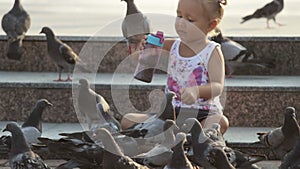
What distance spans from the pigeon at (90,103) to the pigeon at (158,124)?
553mm

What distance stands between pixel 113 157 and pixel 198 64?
1284 millimetres

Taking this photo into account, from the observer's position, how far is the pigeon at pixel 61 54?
27.8 ft

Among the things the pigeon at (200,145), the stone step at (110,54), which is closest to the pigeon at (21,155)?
the pigeon at (200,145)

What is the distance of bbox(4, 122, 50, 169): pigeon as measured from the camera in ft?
19.8

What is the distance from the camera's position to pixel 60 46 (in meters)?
8.52

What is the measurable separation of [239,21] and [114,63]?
146 inches

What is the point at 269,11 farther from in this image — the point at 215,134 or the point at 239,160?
the point at 239,160

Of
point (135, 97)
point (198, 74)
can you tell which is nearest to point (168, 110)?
point (198, 74)

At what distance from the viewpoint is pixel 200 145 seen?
590cm

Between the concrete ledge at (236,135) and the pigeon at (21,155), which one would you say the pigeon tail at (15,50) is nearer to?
the concrete ledge at (236,135)

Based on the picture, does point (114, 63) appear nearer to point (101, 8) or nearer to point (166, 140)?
point (166, 140)

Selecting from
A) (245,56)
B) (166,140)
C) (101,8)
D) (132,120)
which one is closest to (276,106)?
(245,56)

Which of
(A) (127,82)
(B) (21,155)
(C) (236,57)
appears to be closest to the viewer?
(B) (21,155)

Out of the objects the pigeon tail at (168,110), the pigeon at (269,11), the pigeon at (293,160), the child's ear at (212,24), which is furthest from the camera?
the pigeon at (269,11)
